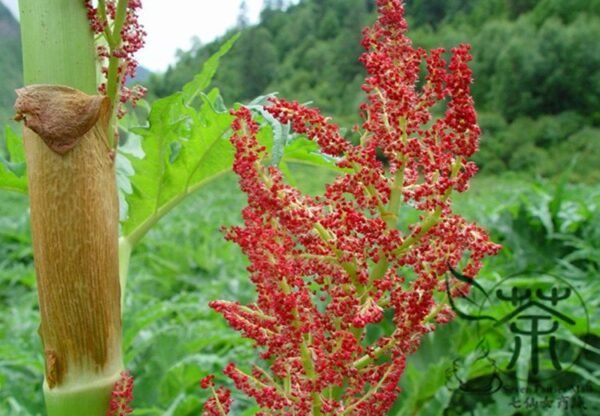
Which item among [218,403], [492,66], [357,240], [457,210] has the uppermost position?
[492,66]

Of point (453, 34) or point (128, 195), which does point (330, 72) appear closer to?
point (453, 34)

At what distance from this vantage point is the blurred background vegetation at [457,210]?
213 centimetres

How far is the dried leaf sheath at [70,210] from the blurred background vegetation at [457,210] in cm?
22

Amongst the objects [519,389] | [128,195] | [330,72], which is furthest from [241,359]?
[330,72]

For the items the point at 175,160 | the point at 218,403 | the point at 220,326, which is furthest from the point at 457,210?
the point at 218,403

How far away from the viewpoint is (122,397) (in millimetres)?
654

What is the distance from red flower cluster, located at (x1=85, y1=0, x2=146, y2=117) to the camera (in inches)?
25.0

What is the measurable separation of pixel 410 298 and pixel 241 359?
189cm

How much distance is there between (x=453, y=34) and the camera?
35625mm

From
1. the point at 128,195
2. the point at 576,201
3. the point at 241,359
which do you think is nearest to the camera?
the point at 128,195

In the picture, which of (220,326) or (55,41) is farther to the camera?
(220,326)

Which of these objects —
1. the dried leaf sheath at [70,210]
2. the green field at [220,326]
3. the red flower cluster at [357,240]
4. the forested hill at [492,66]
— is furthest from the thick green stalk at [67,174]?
the forested hill at [492,66]

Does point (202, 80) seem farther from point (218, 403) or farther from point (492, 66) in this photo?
point (492, 66)

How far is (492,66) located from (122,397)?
35433 millimetres
